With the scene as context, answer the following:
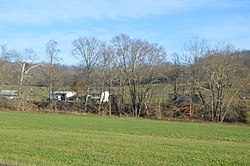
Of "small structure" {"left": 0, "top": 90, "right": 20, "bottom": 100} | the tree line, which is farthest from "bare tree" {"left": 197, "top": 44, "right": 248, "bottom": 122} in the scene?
"small structure" {"left": 0, "top": 90, "right": 20, "bottom": 100}

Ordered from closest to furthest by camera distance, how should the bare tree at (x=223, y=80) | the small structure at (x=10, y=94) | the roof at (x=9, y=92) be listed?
the bare tree at (x=223, y=80)
the small structure at (x=10, y=94)
the roof at (x=9, y=92)

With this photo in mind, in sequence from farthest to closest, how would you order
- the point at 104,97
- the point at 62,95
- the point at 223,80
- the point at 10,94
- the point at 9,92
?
the point at 62,95 → the point at 9,92 → the point at 10,94 → the point at 104,97 → the point at 223,80

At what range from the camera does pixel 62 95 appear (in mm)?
70438

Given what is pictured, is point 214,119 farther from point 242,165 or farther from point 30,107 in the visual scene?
point 242,165

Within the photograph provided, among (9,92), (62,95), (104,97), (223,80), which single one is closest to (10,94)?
(9,92)

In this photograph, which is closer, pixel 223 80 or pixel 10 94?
pixel 223 80

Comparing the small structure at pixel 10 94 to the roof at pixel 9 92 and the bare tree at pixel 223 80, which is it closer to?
the roof at pixel 9 92

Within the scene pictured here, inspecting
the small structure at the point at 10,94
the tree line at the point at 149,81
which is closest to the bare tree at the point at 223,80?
the tree line at the point at 149,81

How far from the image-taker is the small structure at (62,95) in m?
67.6

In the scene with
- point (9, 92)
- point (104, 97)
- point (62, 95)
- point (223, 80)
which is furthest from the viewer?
point (62, 95)

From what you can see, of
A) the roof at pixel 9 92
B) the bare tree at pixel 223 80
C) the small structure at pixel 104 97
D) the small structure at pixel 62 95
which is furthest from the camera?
the small structure at pixel 62 95

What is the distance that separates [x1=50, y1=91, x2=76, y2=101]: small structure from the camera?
222 feet

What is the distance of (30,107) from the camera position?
198 ft

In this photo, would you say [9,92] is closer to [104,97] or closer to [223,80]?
[104,97]
